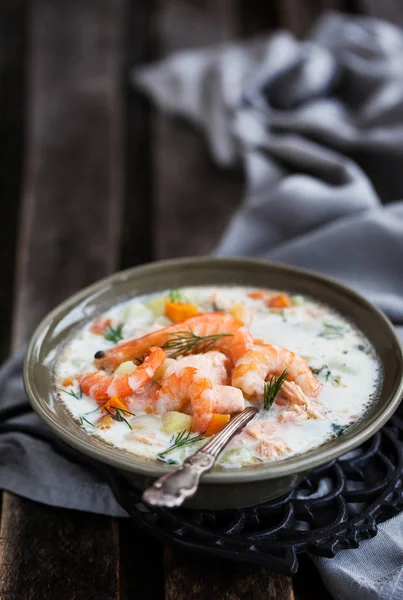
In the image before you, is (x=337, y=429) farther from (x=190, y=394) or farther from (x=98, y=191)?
(x=98, y=191)

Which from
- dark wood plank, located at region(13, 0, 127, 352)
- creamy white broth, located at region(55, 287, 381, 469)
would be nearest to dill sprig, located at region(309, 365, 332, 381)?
creamy white broth, located at region(55, 287, 381, 469)

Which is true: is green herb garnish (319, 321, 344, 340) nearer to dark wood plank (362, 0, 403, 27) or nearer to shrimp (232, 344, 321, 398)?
shrimp (232, 344, 321, 398)

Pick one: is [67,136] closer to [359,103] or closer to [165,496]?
[359,103]

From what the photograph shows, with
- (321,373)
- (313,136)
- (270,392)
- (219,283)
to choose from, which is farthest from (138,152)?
(270,392)

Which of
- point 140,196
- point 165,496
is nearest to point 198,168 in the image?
→ point 140,196

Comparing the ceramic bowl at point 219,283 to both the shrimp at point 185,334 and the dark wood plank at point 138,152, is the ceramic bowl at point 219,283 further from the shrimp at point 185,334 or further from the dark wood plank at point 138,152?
the dark wood plank at point 138,152

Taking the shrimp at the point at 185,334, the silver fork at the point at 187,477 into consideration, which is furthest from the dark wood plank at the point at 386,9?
the silver fork at the point at 187,477
